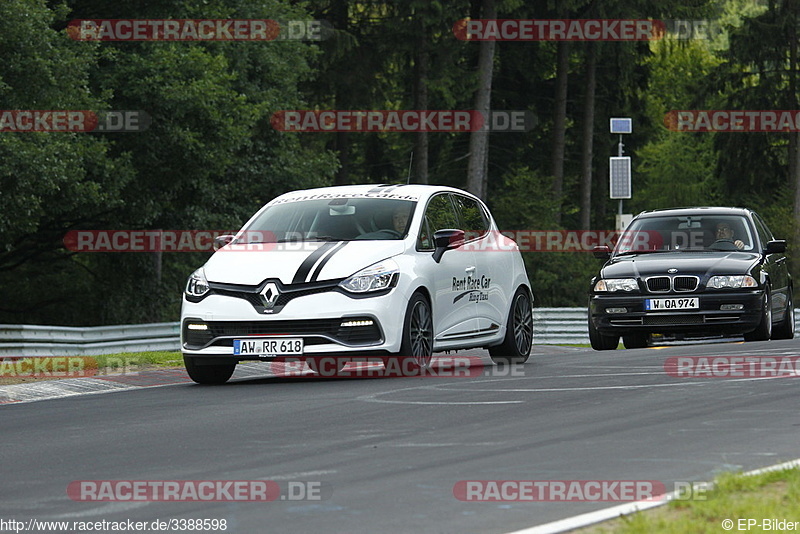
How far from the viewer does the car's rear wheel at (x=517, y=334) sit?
1529 centimetres

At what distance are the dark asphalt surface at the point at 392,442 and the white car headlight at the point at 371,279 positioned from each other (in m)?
0.85

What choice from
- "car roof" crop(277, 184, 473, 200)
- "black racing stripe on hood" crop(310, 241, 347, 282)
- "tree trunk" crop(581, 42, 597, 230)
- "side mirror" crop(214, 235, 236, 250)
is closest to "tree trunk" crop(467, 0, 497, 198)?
"tree trunk" crop(581, 42, 597, 230)

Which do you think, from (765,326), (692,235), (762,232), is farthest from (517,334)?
(762,232)

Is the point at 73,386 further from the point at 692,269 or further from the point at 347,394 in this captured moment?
the point at 692,269

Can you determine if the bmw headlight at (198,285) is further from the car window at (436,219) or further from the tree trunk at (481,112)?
the tree trunk at (481,112)

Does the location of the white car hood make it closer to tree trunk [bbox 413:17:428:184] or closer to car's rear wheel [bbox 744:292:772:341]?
car's rear wheel [bbox 744:292:772:341]

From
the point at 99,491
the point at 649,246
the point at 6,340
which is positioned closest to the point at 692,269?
the point at 649,246

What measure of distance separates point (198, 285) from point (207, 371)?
88 cm

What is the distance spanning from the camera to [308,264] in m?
12.8

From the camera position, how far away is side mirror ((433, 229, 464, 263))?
45.1ft

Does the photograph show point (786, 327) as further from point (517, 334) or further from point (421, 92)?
point (421, 92)

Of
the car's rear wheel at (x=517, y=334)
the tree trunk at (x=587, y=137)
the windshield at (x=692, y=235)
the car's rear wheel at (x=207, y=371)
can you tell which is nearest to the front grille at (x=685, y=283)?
the windshield at (x=692, y=235)

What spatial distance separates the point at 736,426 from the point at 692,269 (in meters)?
8.36

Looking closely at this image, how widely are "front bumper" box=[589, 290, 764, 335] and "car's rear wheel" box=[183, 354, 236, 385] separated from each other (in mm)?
5659
